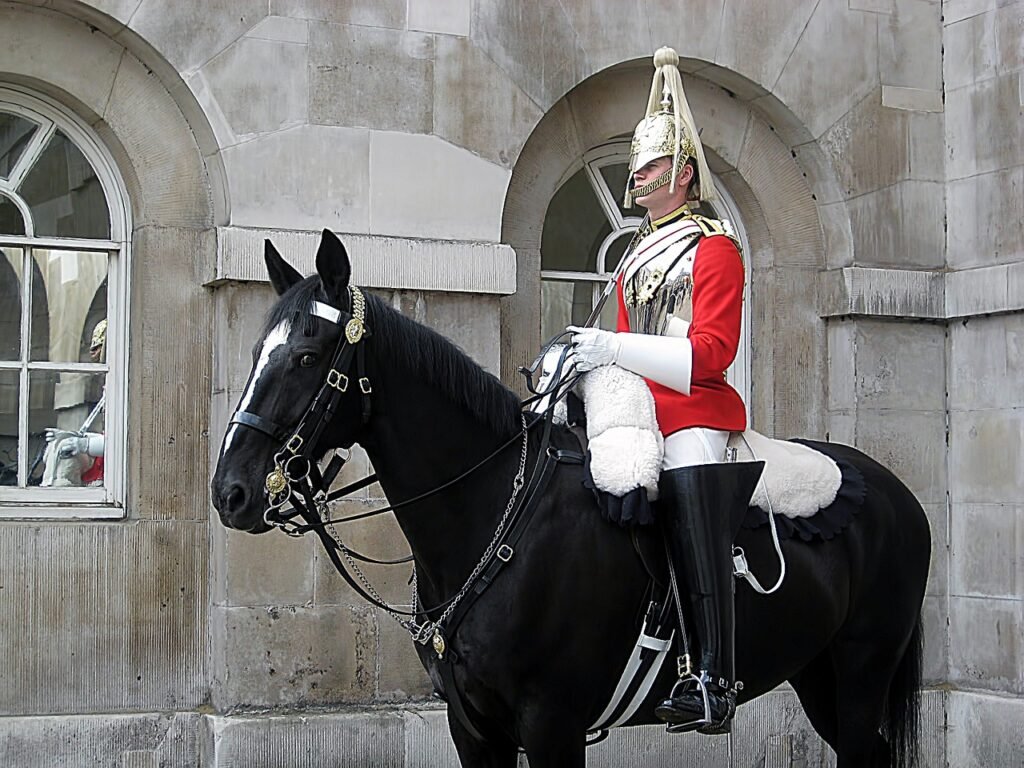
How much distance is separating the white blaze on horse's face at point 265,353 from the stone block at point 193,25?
114 inches

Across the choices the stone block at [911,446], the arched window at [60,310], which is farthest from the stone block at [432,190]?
the stone block at [911,446]

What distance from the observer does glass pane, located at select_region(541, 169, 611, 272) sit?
305 inches

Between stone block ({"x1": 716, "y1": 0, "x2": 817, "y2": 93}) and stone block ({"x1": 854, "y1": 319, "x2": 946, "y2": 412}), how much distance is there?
1404mm

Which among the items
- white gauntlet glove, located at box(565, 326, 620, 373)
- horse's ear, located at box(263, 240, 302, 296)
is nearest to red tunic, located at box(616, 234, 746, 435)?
white gauntlet glove, located at box(565, 326, 620, 373)

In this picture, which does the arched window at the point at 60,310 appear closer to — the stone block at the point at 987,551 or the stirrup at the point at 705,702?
the stirrup at the point at 705,702

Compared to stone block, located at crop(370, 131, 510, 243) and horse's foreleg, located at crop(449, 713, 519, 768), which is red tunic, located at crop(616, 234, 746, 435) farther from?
stone block, located at crop(370, 131, 510, 243)

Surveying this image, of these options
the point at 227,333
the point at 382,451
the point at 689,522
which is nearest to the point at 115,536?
the point at 227,333

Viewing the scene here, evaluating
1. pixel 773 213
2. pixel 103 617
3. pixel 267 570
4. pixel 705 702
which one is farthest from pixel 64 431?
pixel 773 213

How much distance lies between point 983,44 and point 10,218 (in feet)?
16.3

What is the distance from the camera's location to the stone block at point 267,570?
6.60 meters

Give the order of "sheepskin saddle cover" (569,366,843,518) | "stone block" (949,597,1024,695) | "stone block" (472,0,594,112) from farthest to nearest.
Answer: "stone block" (949,597,1024,695) < "stone block" (472,0,594,112) < "sheepskin saddle cover" (569,366,843,518)

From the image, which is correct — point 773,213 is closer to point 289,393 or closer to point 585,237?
point 585,237

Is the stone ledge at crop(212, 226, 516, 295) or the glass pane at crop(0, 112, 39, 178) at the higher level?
the glass pane at crop(0, 112, 39, 178)

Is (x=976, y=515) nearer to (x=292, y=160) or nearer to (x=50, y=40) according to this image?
(x=292, y=160)
